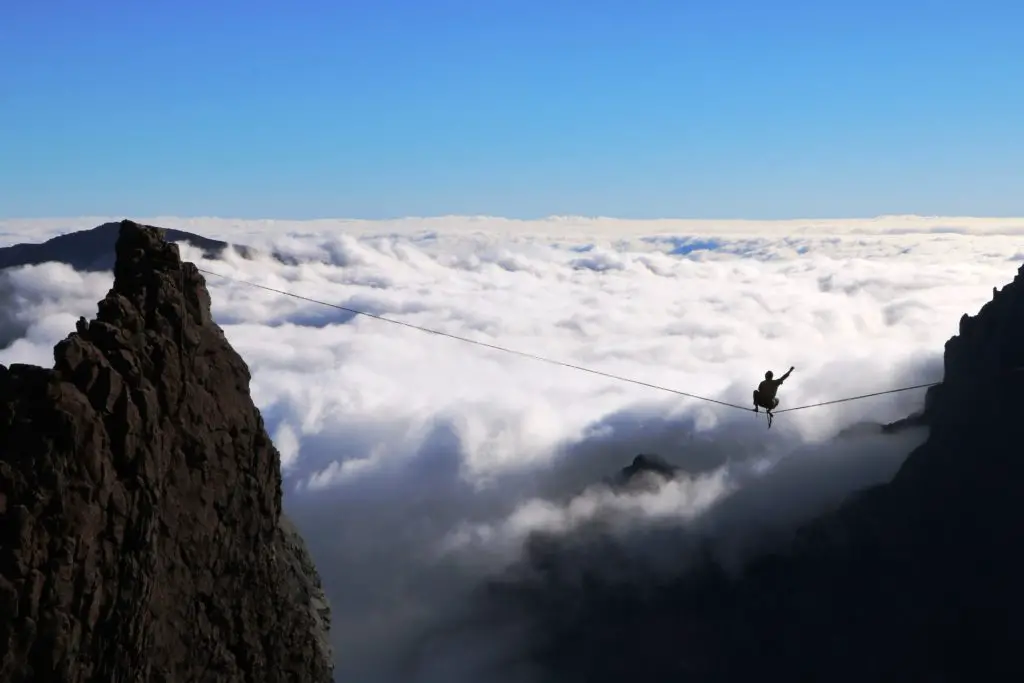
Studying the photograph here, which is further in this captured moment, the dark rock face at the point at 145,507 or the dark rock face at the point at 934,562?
the dark rock face at the point at 934,562

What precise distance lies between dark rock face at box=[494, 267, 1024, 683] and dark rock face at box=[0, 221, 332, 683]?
112 m

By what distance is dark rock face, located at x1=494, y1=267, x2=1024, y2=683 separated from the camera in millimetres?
127438

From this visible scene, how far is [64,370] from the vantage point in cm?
3344

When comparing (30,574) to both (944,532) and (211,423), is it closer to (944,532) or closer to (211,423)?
(211,423)

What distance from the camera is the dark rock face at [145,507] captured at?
31.9 metres

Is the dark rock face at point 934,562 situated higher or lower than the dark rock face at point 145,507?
lower

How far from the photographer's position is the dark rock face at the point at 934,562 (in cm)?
12744

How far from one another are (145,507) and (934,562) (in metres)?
133

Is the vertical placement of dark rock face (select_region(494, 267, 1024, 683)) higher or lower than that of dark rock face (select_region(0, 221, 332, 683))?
lower

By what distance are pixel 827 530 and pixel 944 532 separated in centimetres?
3603

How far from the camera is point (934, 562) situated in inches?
5571

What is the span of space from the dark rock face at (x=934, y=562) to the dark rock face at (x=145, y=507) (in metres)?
112

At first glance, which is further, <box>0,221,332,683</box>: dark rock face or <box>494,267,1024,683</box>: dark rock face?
<box>494,267,1024,683</box>: dark rock face

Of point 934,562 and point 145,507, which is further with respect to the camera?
point 934,562
